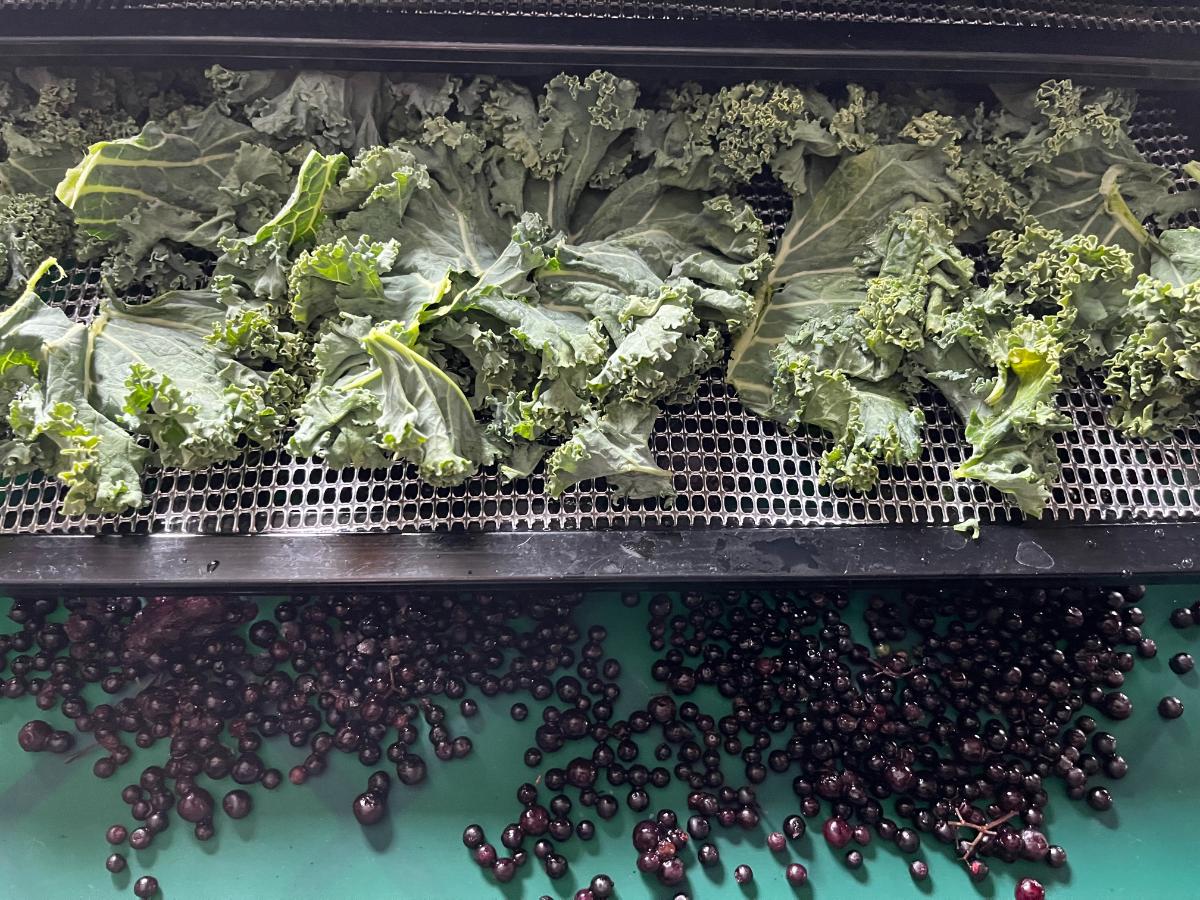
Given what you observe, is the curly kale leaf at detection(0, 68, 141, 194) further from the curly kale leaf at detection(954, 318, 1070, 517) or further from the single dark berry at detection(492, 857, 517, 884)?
the curly kale leaf at detection(954, 318, 1070, 517)

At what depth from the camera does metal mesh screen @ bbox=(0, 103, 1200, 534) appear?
1.73 metres

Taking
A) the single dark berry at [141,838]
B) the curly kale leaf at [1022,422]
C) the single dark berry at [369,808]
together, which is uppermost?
the curly kale leaf at [1022,422]

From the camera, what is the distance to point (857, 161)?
1955 millimetres

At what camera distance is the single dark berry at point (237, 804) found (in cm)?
191

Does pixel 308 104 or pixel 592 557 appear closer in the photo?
pixel 592 557

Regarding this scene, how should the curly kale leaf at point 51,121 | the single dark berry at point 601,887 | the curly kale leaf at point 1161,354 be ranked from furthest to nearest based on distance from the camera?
the curly kale leaf at point 51,121 → the single dark berry at point 601,887 → the curly kale leaf at point 1161,354

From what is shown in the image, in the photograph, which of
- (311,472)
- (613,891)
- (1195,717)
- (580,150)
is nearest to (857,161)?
(580,150)

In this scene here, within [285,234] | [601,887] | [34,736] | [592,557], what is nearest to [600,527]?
[592,557]

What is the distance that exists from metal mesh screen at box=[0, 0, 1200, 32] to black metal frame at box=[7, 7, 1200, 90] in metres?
0.01

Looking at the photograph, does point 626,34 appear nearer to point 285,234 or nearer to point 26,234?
point 285,234

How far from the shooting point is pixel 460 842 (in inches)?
75.6

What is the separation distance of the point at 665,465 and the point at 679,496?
0.08 m

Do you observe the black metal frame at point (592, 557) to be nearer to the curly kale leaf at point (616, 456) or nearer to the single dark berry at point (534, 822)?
the curly kale leaf at point (616, 456)

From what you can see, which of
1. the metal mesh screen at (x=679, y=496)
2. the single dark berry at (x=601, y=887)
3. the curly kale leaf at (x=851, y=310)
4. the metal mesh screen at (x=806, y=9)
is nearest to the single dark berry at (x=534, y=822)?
the single dark berry at (x=601, y=887)
